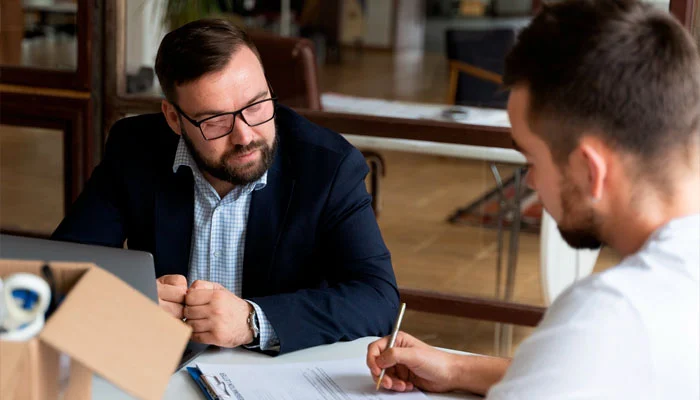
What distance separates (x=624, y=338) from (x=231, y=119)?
3.33ft

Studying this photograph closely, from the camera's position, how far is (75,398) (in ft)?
3.27

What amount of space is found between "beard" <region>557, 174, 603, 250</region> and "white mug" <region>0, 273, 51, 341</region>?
22.7 inches

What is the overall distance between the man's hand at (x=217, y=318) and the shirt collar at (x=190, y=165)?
0.35m

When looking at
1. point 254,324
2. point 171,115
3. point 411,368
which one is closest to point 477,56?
point 171,115

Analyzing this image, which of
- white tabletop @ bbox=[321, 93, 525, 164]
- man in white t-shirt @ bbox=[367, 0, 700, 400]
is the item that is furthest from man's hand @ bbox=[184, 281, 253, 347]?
white tabletop @ bbox=[321, 93, 525, 164]

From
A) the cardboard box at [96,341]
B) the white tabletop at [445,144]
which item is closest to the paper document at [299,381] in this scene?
the cardboard box at [96,341]

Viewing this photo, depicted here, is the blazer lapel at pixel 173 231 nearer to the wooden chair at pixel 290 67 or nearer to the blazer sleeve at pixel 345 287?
the blazer sleeve at pixel 345 287

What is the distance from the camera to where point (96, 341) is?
865 mm

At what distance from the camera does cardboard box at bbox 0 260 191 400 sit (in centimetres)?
86

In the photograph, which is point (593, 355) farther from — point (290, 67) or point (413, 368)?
point (290, 67)

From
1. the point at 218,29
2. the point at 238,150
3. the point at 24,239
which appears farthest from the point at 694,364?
the point at 218,29

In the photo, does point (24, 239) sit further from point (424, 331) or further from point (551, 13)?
point (424, 331)

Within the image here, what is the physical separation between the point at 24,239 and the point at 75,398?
10.5 inches

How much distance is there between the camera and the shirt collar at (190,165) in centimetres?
181
